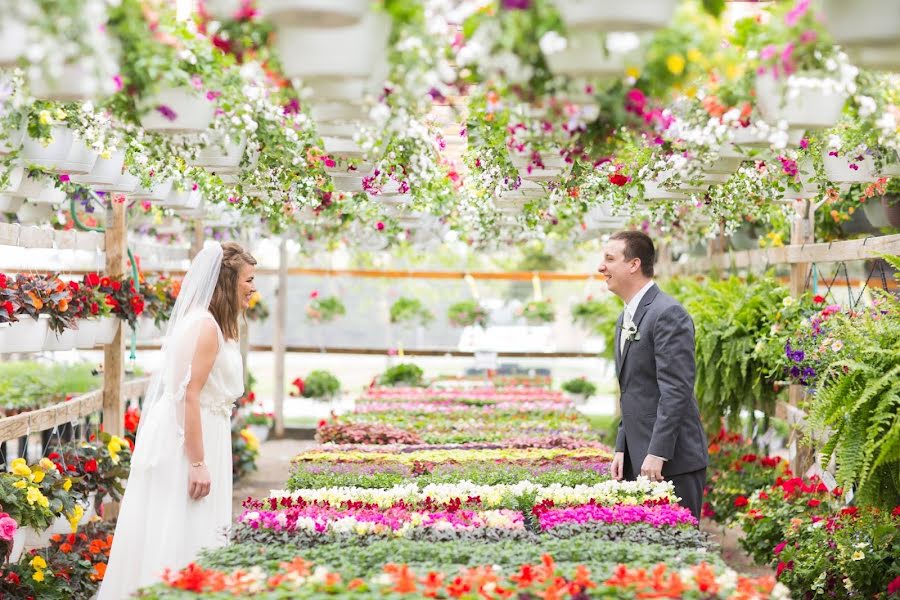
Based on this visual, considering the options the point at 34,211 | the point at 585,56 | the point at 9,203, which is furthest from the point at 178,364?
the point at 585,56

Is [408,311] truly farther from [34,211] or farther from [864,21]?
[864,21]

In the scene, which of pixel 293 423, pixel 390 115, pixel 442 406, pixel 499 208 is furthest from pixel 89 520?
pixel 293 423

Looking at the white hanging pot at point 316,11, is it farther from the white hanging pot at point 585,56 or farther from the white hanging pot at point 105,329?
the white hanging pot at point 105,329

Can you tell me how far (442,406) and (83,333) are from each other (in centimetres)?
257

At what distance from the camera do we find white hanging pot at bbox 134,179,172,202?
209 inches

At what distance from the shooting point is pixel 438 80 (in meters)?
2.65

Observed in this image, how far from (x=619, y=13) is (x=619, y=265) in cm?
260

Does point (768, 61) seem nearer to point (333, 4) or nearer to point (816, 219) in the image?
point (333, 4)

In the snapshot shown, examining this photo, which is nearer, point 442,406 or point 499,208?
A: point 499,208

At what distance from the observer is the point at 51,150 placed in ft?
13.0

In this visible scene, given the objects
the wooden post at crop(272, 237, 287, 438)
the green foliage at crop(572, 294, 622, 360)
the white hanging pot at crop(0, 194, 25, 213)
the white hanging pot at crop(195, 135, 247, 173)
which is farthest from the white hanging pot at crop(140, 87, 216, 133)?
the wooden post at crop(272, 237, 287, 438)

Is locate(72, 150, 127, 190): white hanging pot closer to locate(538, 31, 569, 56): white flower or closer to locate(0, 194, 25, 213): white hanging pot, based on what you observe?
locate(0, 194, 25, 213): white hanging pot

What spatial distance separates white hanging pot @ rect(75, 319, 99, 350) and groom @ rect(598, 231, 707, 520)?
2.82 meters

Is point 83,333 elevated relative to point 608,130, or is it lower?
lower
